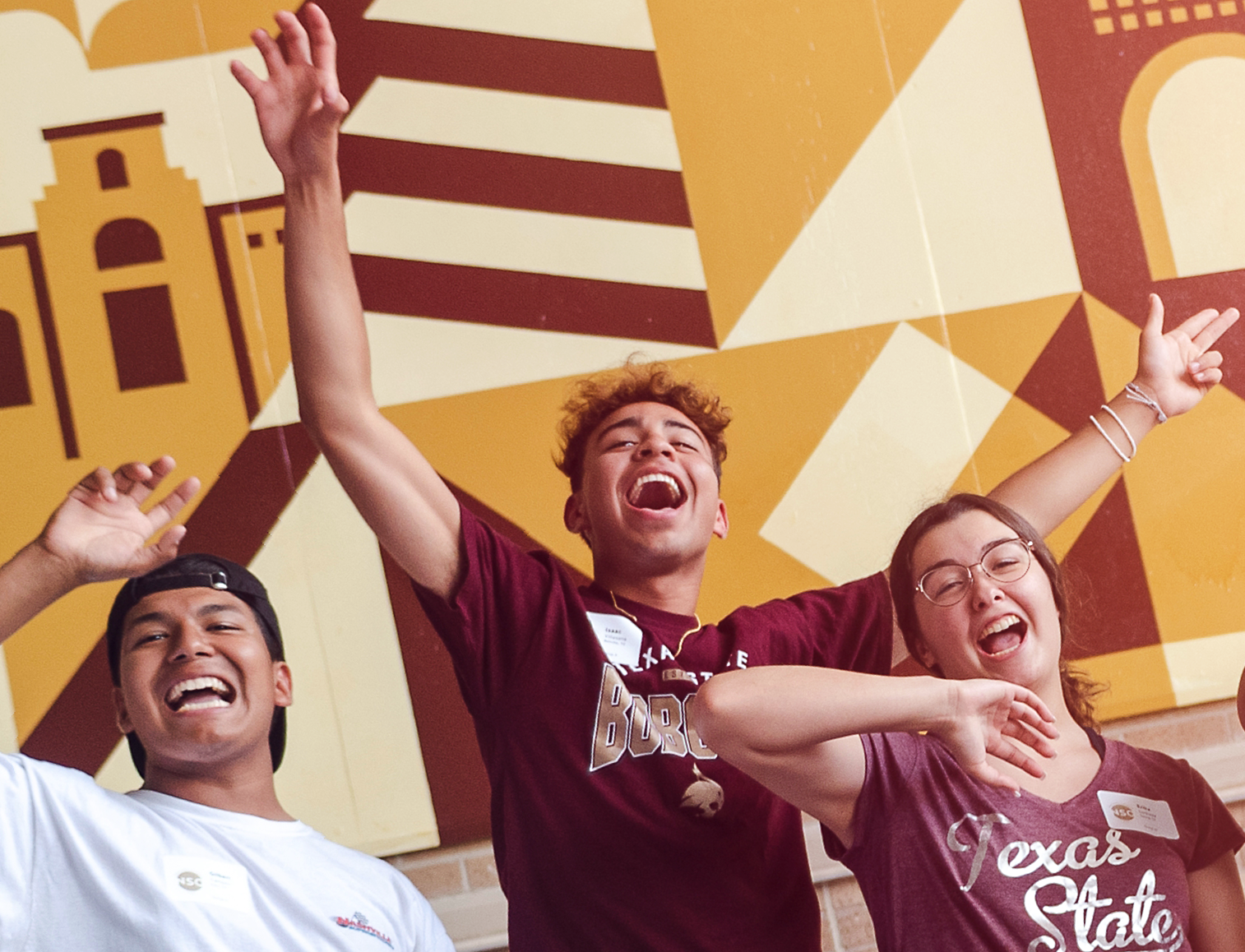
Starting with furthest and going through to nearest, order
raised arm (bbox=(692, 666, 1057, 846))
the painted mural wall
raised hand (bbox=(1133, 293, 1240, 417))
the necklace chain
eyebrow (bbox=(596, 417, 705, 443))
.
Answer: the painted mural wall
raised hand (bbox=(1133, 293, 1240, 417))
eyebrow (bbox=(596, 417, 705, 443))
the necklace chain
raised arm (bbox=(692, 666, 1057, 846))

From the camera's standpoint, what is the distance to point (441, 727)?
1.78 meters

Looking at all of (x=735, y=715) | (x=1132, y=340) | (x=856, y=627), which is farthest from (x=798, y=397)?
(x=735, y=715)

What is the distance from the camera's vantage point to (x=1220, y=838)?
1.32 metres

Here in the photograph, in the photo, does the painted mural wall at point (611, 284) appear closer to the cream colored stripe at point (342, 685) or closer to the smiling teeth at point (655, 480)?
the cream colored stripe at point (342, 685)

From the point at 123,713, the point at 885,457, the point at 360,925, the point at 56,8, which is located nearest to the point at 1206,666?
the point at 885,457

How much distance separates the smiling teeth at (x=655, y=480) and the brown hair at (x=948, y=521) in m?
0.32

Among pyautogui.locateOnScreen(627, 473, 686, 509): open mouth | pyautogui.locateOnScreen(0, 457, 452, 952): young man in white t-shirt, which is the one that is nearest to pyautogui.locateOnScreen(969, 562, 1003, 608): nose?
pyautogui.locateOnScreen(627, 473, 686, 509): open mouth

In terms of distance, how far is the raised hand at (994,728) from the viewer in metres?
1.11

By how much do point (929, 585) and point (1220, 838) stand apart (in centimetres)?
46

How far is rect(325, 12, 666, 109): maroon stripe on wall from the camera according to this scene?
1.89 meters

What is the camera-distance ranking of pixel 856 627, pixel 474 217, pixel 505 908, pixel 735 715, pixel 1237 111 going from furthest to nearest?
pixel 1237 111 < pixel 474 217 < pixel 505 908 < pixel 856 627 < pixel 735 715

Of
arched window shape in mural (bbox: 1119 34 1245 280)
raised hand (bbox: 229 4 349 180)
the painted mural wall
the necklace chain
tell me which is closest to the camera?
raised hand (bbox: 229 4 349 180)

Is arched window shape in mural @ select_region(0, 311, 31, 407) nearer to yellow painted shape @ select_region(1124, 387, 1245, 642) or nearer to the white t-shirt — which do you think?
the white t-shirt

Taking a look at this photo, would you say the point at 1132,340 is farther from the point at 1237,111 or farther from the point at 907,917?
the point at 907,917
